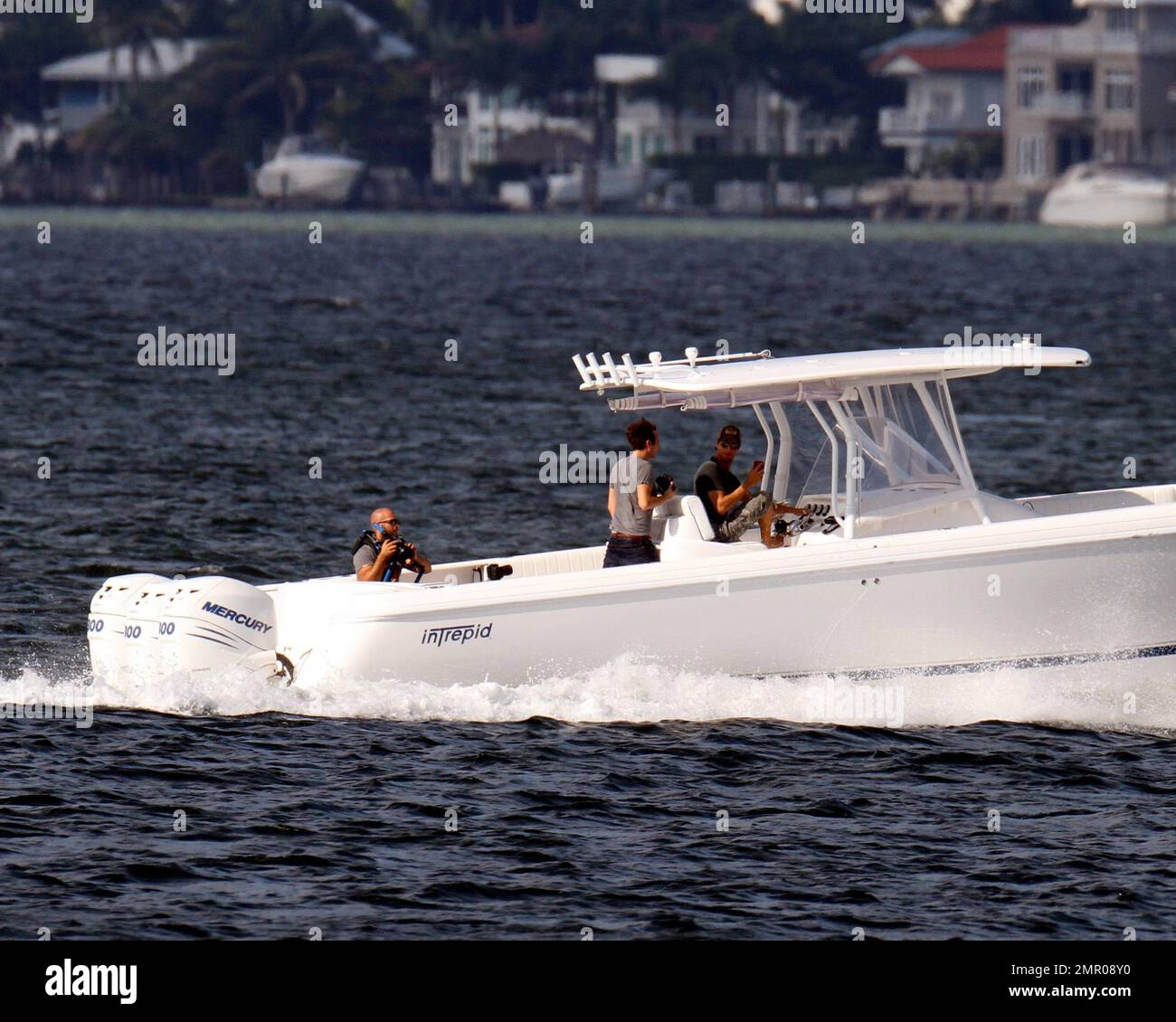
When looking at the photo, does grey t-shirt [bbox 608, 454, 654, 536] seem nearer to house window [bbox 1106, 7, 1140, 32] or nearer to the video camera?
the video camera

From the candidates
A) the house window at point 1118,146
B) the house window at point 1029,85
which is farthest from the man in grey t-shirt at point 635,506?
the house window at point 1029,85

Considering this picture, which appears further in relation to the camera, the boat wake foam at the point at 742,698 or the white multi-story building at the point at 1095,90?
the white multi-story building at the point at 1095,90

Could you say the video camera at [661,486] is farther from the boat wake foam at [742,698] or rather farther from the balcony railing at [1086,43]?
the balcony railing at [1086,43]

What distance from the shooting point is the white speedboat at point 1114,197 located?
18688 cm

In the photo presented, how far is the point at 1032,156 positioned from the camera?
197625 millimetres

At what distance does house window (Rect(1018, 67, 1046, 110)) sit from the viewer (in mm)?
191125

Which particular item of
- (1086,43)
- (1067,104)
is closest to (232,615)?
(1086,43)

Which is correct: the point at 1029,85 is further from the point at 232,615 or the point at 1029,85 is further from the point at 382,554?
the point at 232,615

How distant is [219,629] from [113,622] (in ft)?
3.09

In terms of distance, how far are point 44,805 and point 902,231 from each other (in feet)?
606

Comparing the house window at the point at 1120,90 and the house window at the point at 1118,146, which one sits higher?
the house window at the point at 1120,90
